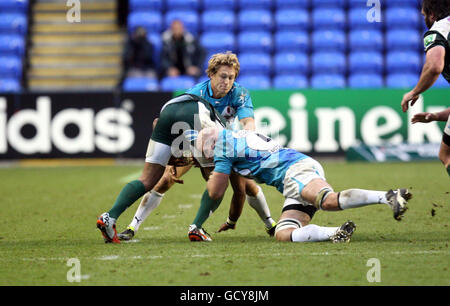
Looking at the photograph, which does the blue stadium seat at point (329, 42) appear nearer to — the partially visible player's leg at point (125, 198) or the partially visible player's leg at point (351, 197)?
the partially visible player's leg at point (125, 198)

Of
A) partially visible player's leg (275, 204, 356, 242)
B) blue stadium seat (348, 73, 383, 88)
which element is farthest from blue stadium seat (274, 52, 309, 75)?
partially visible player's leg (275, 204, 356, 242)

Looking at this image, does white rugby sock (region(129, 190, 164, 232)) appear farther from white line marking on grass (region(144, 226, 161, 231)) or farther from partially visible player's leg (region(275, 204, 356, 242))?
partially visible player's leg (region(275, 204, 356, 242))

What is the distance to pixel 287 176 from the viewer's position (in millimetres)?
5184

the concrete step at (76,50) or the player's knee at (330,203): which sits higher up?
the concrete step at (76,50)

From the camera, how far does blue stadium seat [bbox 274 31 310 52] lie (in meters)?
15.4

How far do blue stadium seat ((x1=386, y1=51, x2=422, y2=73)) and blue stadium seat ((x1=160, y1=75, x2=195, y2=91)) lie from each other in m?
4.24

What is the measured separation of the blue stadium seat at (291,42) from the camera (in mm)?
15445

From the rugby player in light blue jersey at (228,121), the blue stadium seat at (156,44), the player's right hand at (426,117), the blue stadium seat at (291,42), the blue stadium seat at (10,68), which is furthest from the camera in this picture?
the blue stadium seat at (291,42)

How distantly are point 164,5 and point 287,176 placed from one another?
12.0 metres

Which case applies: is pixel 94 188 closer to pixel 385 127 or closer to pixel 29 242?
pixel 29 242

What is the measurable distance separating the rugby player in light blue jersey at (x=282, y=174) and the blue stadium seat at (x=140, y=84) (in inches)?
328

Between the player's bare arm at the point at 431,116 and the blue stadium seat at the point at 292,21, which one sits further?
the blue stadium seat at the point at 292,21

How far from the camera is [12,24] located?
627 inches

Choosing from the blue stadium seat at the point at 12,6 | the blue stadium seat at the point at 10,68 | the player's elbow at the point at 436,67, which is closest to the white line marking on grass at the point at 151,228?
the player's elbow at the point at 436,67
